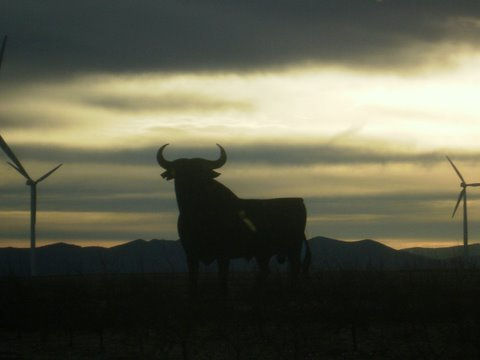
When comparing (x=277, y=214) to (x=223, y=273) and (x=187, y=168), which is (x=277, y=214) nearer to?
(x=187, y=168)

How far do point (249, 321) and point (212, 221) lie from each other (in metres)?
5.80

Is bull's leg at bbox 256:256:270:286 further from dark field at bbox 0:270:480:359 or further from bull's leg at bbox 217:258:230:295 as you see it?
bull's leg at bbox 217:258:230:295

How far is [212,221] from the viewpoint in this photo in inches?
794

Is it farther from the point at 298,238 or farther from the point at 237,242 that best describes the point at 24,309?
the point at 298,238

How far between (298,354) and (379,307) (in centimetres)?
380

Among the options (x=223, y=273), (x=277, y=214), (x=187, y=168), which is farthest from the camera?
(x=277, y=214)

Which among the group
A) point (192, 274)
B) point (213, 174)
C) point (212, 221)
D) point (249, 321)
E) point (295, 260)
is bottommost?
point (249, 321)

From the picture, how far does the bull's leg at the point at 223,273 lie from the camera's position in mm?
18220

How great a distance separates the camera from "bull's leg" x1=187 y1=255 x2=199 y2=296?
18.2 m

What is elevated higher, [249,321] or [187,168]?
[187,168]

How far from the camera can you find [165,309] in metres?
15.4

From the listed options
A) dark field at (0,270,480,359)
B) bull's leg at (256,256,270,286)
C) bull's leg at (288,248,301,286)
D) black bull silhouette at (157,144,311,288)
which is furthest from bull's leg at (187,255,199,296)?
bull's leg at (288,248,301,286)

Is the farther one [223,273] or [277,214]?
[277,214]

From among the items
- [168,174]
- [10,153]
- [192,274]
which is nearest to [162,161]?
[168,174]
